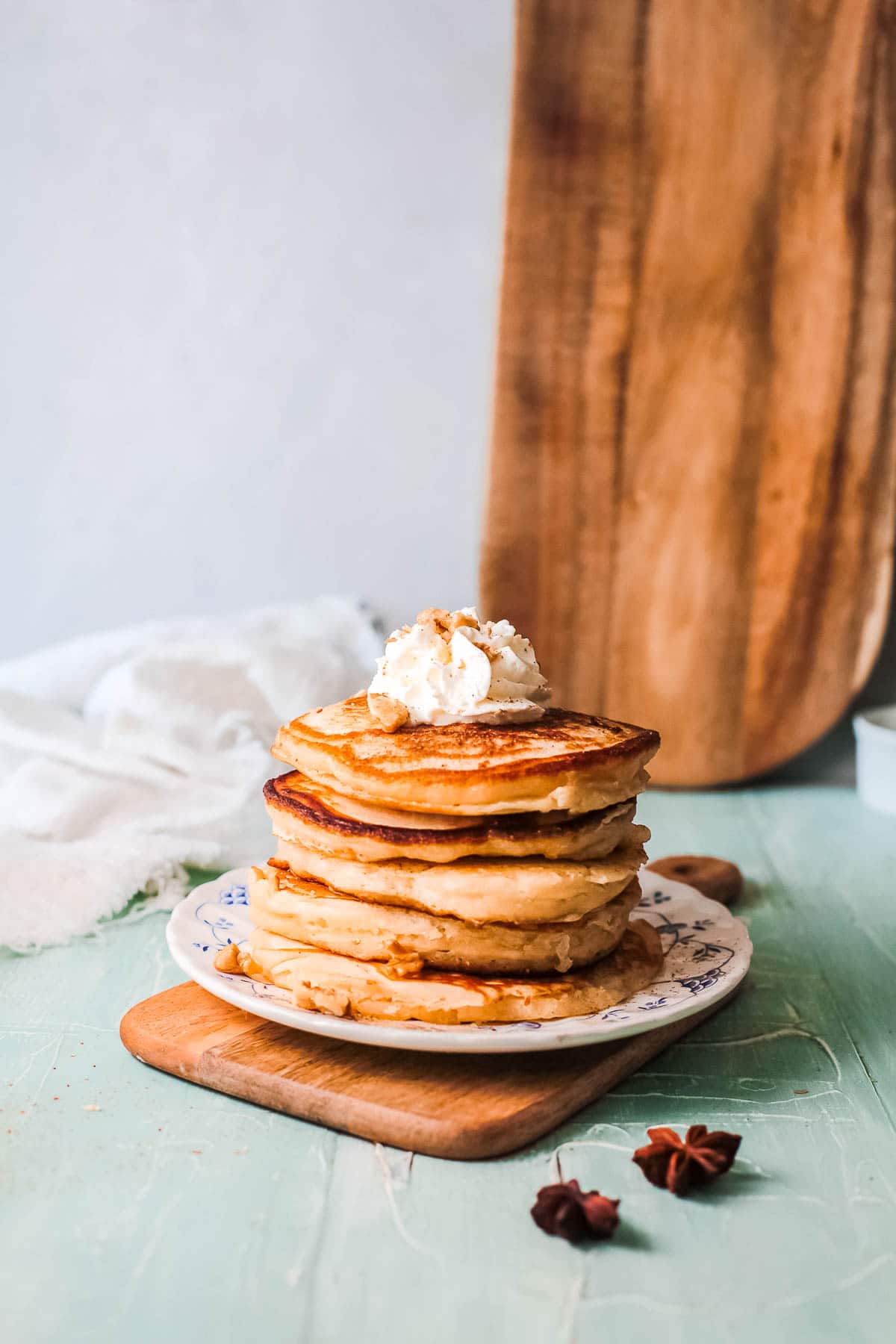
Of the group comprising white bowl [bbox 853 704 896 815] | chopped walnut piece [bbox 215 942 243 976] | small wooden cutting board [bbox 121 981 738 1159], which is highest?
chopped walnut piece [bbox 215 942 243 976]

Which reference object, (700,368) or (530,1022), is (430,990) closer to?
(530,1022)

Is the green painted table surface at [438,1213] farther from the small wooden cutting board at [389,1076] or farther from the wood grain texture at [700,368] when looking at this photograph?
the wood grain texture at [700,368]

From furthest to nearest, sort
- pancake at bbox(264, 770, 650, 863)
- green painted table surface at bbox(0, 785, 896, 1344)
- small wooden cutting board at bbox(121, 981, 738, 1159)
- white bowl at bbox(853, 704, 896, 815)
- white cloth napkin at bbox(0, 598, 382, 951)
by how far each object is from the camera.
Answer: white bowl at bbox(853, 704, 896, 815) → white cloth napkin at bbox(0, 598, 382, 951) → pancake at bbox(264, 770, 650, 863) → small wooden cutting board at bbox(121, 981, 738, 1159) → green painted table surface at bbox(0, 785, 896, 1344)

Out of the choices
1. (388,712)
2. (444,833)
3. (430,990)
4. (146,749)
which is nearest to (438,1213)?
(430,990)

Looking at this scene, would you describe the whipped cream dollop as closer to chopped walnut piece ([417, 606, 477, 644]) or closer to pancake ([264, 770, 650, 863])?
chopped walnut piece ([417, 606, 477, 644])

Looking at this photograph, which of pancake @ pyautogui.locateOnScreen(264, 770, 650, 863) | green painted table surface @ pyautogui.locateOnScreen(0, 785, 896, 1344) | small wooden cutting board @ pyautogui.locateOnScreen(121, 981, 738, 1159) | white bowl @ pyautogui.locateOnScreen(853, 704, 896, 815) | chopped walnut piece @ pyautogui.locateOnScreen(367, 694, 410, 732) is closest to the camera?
green painted table surface @ pyautogui.locateOnScreen(0, 785, 896, 1344)

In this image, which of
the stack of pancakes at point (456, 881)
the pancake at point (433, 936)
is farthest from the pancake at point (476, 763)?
the pancake at point (433, 936)

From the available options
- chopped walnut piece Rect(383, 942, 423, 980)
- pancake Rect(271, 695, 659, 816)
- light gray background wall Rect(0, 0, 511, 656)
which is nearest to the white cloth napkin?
light gray background wall Rect(0, 0, 511, 656)
